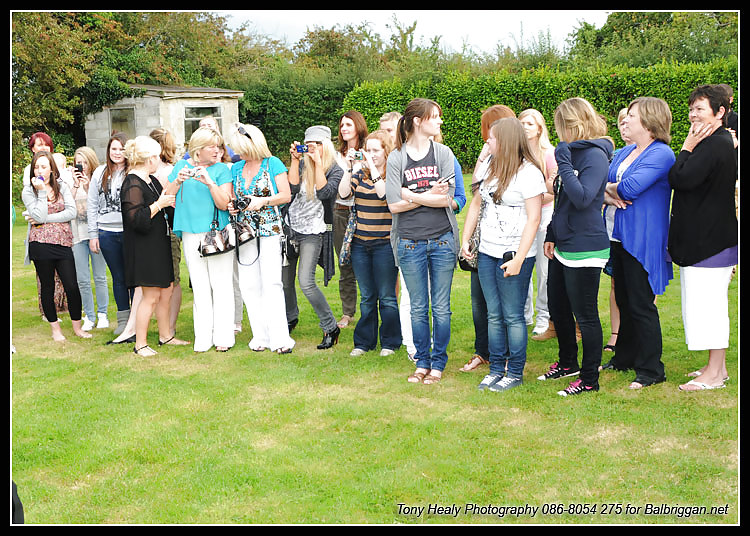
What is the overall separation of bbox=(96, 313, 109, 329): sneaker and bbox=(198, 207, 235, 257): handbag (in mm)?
1975

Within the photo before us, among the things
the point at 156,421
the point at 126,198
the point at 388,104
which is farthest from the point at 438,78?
the point at 156,421

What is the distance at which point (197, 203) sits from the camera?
6.12 meters

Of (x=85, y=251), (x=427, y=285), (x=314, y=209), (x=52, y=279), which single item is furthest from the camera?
(x=85, y=251)

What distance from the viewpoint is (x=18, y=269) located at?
1078cm

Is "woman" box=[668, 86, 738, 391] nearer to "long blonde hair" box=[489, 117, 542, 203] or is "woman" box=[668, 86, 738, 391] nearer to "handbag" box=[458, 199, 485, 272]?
"long blonde hair" box=[489, 117, 542, 203]

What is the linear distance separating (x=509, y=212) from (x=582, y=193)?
50 cm

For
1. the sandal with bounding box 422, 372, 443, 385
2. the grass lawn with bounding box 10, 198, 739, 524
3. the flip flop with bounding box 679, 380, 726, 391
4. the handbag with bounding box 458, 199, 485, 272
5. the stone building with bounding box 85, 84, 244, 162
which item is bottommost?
the grass lawn with bounding box 10, 198, 739, 524

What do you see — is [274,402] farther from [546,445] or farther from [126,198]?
[126,198]

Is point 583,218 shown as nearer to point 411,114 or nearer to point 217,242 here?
point 411,114

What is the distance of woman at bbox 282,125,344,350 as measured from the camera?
6.18 meters

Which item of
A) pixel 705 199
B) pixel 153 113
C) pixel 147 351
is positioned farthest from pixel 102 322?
pixel 153 113

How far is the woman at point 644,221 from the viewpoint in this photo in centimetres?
497

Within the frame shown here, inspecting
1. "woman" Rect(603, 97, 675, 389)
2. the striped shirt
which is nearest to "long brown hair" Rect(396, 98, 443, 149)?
the striped shirt

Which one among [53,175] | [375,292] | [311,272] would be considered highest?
[53,175]
